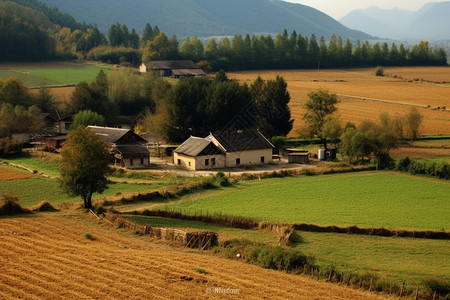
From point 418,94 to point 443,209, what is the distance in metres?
62.0

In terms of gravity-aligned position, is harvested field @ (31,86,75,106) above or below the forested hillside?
below

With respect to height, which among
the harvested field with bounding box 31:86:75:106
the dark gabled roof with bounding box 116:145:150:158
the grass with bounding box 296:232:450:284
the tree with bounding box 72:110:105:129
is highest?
the harvested field with bounding box 31:86:75:106

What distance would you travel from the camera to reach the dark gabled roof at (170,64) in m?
99.1

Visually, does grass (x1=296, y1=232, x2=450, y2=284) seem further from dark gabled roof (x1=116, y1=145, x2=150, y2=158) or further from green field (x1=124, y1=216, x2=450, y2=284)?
dark gabled roof (x1=116, y1=145, x2=150, y2=158)

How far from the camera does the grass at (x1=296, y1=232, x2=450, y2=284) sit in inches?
827

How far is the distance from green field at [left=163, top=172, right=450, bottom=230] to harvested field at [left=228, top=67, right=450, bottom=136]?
74.1ft

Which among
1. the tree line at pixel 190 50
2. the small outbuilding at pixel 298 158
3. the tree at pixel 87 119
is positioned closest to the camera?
the small outbuilding at pixel 298 158

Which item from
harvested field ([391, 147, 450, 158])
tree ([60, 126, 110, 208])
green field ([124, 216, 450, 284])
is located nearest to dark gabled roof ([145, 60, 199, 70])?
harvested field ([391, 147, 450, 158])

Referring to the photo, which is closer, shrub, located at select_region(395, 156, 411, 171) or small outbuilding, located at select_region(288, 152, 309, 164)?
shrub, located at select_region(395, 156, 411, 171)

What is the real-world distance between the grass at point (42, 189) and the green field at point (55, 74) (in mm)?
41851

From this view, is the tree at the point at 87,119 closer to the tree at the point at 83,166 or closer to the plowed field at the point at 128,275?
the tree at the point at 83,166

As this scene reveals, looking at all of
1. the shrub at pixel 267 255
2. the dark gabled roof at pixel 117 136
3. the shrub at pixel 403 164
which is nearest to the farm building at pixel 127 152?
the dark gabled roof at pixel 117 136

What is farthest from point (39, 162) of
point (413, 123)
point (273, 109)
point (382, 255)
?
point (413, 123)

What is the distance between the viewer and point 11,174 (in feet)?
137
